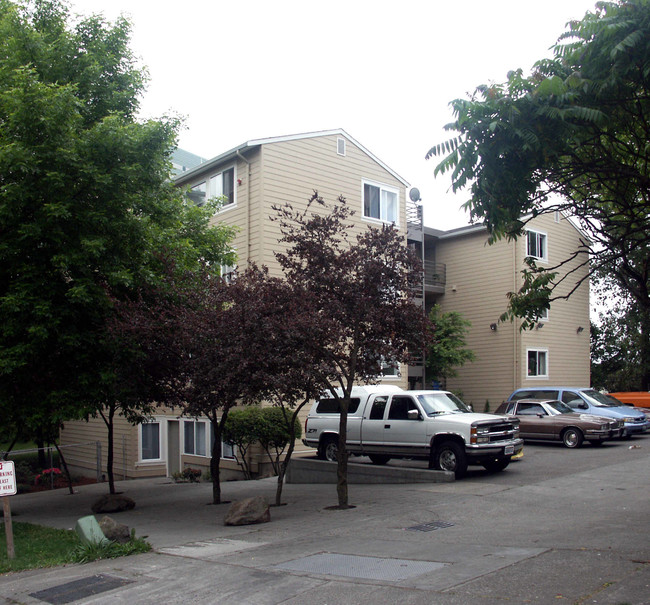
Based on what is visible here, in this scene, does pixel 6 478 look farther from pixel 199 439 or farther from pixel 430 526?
pixel 199 439

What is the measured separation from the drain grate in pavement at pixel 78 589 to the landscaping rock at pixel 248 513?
143 inches

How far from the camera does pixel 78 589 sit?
25.8ft

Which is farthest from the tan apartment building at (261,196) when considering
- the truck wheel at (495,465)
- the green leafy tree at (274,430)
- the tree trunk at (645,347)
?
the tree trunk at (645,347)

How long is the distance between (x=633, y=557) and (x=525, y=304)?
3.61m

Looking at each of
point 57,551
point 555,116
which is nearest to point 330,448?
point 57,551

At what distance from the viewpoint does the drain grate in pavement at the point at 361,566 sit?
24.6ft

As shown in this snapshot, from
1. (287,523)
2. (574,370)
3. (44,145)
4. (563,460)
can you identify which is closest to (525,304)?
(287,523)

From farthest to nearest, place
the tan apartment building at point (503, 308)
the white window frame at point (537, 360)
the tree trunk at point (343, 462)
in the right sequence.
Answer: the tan apartment building at point (503, 308)
the white window frame at point (537, 360)
the tree trunk at point (343, 462)

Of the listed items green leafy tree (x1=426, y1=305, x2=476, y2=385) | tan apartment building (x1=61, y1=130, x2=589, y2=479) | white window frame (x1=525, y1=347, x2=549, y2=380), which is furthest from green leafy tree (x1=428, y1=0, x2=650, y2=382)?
white window frame (x1=525, y1=347, x2=549, y2=380)

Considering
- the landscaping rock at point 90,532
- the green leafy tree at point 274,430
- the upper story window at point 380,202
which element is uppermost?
the upper story window at point 380,202

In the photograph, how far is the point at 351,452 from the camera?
699 inches

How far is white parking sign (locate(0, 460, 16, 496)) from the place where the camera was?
949 centimetres

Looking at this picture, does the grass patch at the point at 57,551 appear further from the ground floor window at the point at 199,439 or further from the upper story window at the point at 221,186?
the upper story window at the point at 221,186

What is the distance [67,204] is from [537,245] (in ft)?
74.2
